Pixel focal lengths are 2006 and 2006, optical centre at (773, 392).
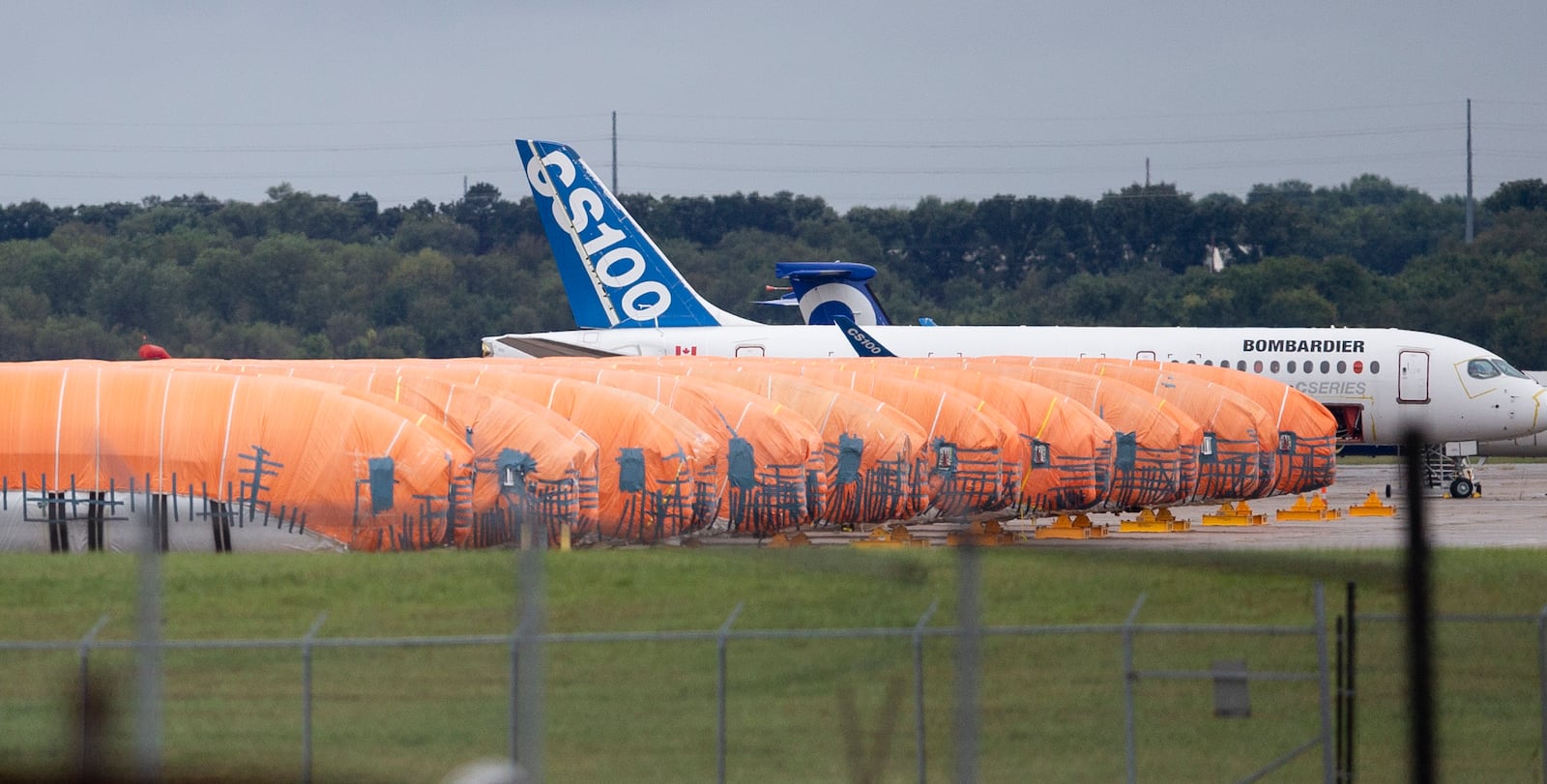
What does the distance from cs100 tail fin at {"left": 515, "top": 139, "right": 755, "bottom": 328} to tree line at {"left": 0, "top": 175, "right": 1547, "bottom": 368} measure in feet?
114

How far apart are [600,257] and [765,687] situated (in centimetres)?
4769

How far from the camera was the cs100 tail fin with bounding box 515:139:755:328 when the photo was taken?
58.4 m

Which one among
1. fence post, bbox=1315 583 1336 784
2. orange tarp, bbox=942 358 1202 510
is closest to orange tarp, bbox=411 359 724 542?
orange tarp, bbox=942 358 1202 510

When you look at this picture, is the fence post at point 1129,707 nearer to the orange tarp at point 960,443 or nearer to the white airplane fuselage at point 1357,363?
the orange tarp at point 960,443

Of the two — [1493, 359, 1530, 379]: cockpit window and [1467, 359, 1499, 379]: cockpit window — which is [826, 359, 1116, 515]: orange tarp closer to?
[1467, 359, 1499, 379]: cockpit window

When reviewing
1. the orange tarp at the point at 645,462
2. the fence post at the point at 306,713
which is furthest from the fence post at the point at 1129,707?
the orange tarp at the point at 645,462

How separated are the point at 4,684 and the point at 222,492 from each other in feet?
45.1

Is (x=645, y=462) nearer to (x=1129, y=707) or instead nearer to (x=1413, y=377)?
(x=1129, y=707)

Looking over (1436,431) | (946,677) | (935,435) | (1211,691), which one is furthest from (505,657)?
(1436,431)

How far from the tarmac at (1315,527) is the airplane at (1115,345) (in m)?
1.65

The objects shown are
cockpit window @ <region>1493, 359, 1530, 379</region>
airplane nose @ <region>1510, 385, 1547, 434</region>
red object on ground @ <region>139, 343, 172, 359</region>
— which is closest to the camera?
red object on ground @ <region>139, 343, 172, 359</region>

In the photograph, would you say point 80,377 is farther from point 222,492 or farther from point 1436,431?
point 1436,431

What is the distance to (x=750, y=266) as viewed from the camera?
121750 mm

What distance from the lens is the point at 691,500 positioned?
96.5 feet
